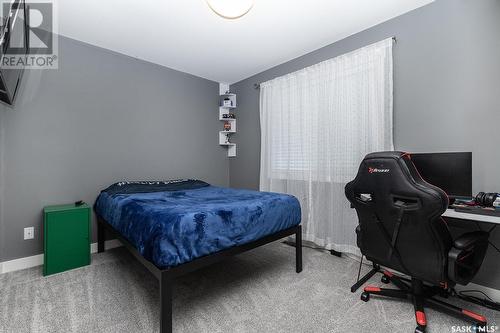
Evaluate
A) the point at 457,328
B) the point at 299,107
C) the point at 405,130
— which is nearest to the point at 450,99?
the point at 405,130

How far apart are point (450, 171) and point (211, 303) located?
2237mm

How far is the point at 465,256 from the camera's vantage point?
141cm

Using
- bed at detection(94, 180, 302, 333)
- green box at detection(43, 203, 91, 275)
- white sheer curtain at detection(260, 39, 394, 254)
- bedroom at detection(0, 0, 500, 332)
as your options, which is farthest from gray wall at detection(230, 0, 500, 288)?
green box at detection(43, 203, 91, 275)

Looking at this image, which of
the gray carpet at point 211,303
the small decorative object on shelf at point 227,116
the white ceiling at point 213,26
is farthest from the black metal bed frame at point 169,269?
the small decorative object on shelf at point 227,116

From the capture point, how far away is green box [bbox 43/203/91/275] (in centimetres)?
229

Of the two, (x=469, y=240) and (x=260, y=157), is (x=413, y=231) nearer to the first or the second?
(x=469, y=240)

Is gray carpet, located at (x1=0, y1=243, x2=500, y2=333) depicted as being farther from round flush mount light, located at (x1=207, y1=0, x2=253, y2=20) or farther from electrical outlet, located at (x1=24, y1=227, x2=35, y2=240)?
round flush mount light, located at (x1=207, y1=0, x2=253, y2=20)

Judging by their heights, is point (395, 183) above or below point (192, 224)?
above

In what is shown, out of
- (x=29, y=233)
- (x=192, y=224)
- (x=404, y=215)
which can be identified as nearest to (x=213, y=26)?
(x=192, y=224)

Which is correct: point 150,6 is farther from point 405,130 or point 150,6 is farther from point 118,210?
point 405,130

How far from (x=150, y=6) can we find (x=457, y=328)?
3569 mm

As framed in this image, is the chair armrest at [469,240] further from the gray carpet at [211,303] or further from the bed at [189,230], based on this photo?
the bed at [189,230]

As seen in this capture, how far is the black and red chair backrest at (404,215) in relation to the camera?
1375 millimetres

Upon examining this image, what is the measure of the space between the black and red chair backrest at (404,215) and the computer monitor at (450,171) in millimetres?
662
